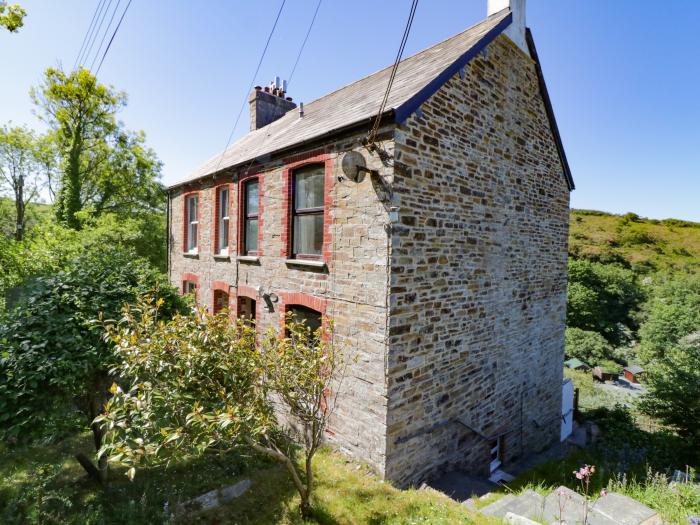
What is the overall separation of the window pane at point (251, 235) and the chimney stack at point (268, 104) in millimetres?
7330

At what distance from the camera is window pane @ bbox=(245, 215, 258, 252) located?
9195 mm

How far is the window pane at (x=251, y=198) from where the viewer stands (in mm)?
9141

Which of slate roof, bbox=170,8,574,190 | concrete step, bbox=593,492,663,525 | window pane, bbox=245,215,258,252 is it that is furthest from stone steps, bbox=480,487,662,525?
window pane, bbox=245,215,258,252

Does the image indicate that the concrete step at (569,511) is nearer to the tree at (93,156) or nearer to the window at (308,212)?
Result: the window at (308,212)

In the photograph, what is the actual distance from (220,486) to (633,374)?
31473mm

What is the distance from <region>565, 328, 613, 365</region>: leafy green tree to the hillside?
A: 1900 centimetres

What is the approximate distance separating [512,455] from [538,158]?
7.54 meters

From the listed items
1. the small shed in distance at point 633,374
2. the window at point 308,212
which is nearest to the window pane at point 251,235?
the window at point 308,212

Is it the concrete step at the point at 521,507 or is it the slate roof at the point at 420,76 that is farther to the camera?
the slate roof at the point at 420,76

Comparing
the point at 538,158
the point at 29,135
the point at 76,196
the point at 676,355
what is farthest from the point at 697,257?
the point at 29,135

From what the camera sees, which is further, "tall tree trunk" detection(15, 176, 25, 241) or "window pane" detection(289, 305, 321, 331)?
"tall tree trunk" detection(15, 176, 25, 241)

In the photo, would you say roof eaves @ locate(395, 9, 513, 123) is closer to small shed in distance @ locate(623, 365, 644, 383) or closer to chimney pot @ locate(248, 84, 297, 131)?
chimney pot @ locate(248, 84, 297, 131)

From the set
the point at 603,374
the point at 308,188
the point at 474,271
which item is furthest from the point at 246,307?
the point at 603,374

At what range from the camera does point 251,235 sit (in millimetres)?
9328
